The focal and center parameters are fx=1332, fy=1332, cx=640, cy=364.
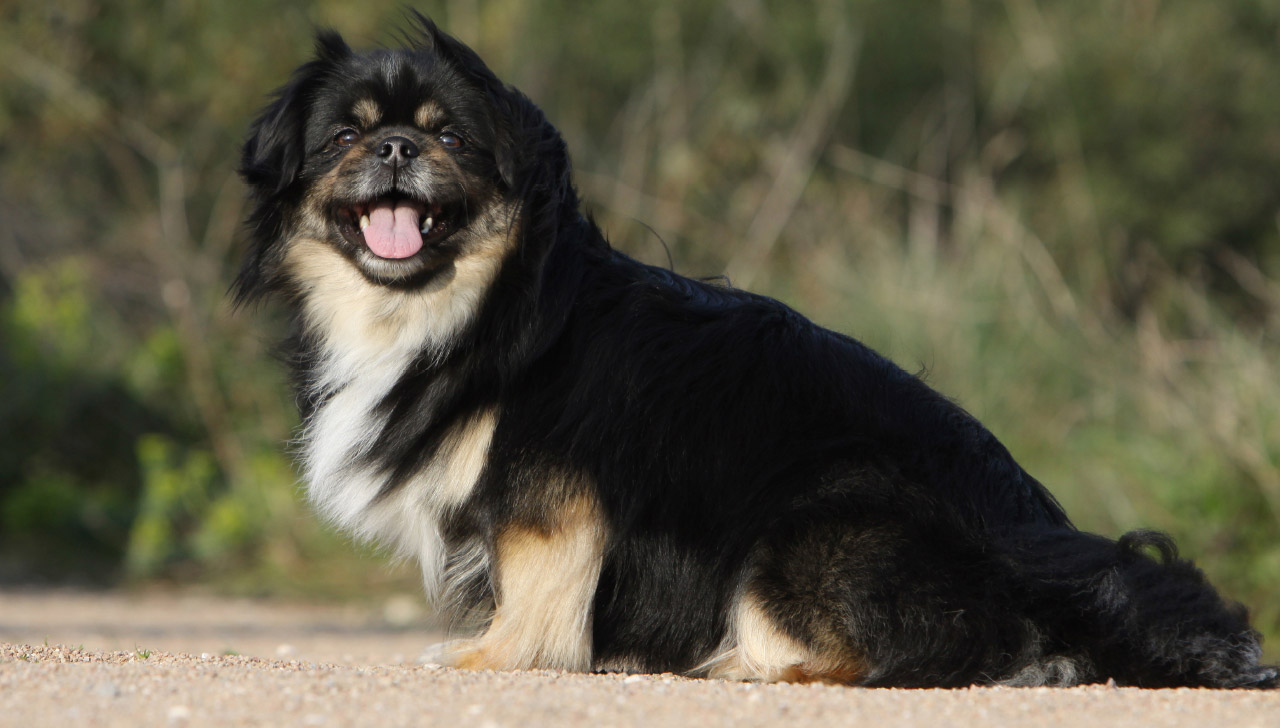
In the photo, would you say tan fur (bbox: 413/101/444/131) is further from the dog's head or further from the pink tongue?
the pink tongue

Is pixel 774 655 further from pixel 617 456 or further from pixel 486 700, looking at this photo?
pixel 486 700

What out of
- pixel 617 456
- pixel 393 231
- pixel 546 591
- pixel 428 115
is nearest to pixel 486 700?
pixel 546 591

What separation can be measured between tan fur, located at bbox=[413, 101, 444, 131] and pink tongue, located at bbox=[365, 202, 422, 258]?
281mm

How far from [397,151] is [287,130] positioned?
0.49 metres

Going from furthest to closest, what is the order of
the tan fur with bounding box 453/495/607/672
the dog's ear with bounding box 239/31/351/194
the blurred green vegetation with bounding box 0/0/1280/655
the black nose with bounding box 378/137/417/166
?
the blurred green vegetation with bounding box 0/0/1280/655 < the dog's ear with bounding box 239/31/351/194 < the black nose with bounding box 378/137/417/166 < the tan fur with bounding box 453/495/607/672

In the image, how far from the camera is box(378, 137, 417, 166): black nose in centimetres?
436

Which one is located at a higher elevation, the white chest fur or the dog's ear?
the dog's ear

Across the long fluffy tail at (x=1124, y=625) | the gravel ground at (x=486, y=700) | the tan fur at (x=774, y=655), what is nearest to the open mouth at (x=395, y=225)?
the gravel ground at (x=486, y=700)

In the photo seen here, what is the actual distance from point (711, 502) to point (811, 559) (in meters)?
0.36

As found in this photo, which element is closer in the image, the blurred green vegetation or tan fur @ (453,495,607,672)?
tan fur @ (453,495,607,672)

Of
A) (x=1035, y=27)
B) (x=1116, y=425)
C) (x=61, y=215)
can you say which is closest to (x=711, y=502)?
(x=1116, y=425)

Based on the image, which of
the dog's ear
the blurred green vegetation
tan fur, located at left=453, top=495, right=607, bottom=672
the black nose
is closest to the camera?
tan fur, located at left=453, top=495, right=607, bottom=672

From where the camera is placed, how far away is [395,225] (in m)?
4.50

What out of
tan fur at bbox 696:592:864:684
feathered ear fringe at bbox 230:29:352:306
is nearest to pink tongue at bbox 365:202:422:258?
feathered ear fringe at bbox 230:29:352:306
